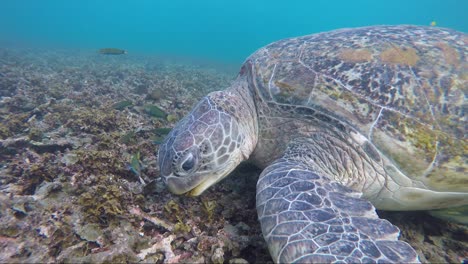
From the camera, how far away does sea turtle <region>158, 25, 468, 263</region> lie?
155 cm

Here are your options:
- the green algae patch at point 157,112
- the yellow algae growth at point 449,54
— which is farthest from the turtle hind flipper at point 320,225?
the green algae patch at point 157,112

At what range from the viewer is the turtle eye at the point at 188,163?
198 centimetres

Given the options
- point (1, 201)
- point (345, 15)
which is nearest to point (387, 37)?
point (1, 201)

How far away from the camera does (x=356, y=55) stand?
2379mm

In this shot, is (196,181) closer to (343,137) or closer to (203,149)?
(203,149)

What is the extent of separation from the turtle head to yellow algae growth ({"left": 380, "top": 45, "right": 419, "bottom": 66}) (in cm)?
153

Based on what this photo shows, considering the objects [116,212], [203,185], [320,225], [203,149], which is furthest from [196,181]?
[320,225]

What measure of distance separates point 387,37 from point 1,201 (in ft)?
12.0

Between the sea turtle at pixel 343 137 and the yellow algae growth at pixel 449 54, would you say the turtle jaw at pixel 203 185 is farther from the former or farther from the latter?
the yellow algae growth at pixel 449 54

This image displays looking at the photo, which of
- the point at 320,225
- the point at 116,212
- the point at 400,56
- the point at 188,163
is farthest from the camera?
the point at 400,56

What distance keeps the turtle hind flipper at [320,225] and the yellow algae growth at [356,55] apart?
4.21ft

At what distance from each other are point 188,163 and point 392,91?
1.87 metres

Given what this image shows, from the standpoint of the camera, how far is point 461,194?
188cm

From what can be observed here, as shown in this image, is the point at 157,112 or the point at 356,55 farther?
the point at 157,112
